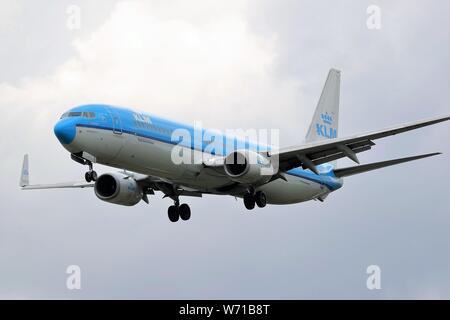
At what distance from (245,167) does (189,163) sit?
298cm

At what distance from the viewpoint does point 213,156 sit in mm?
56594

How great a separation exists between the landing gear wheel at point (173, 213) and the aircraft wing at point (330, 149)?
24.7 feet

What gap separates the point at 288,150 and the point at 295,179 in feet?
19.4

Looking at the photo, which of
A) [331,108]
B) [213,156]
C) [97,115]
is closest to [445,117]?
[213,156]

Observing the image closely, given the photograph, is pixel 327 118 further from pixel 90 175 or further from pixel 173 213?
pixel 90 175

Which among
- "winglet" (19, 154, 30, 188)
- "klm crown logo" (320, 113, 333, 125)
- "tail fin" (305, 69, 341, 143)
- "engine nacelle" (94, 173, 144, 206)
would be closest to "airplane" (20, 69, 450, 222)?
Result: "engine nacelle" (94, 173, 144, 206)

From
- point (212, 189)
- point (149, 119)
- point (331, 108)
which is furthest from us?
point (331, 108)

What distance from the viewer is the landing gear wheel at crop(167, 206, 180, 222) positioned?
61.7m

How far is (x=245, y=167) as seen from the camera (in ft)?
180

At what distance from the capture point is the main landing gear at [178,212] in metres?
61.7

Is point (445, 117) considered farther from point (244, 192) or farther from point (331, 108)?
point (331, 108)

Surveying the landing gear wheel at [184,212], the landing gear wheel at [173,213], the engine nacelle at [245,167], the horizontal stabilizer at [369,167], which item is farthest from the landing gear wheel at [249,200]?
the horizontal stabilizer at [369,167]

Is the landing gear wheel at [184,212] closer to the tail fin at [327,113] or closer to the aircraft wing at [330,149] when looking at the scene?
the aircraft wing at [330,149]

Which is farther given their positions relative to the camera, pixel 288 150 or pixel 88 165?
pixel 288 150
